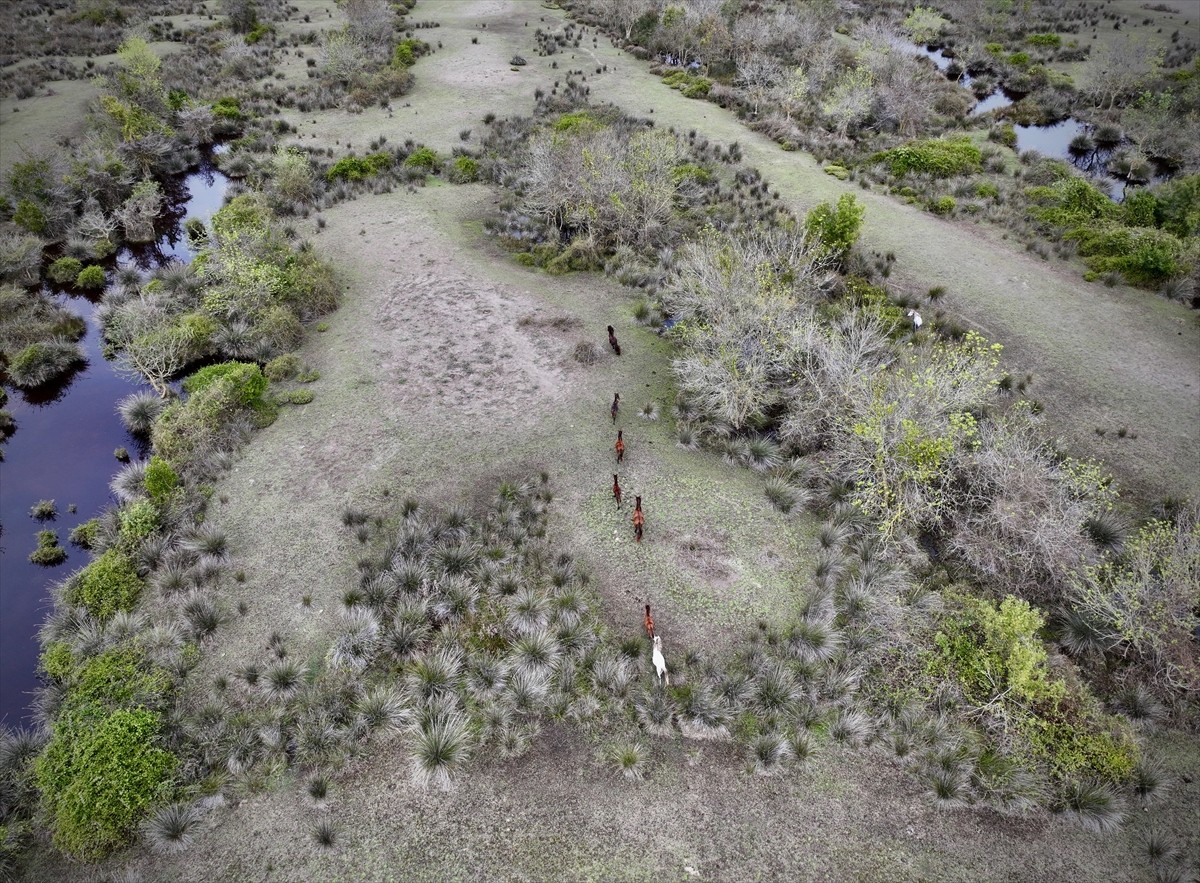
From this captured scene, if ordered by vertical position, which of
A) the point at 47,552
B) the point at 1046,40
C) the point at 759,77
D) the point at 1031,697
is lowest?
the point at 47,552

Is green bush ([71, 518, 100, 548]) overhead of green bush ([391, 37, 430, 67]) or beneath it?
beneath

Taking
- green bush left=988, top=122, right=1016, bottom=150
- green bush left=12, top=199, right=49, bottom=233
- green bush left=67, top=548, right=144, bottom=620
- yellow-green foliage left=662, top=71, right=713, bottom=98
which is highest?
yellow-green foliage left=662, top=71, right=713, bottom=98

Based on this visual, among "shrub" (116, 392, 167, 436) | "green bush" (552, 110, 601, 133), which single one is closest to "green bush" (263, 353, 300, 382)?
"shrub" (116, 392, 167, 436)

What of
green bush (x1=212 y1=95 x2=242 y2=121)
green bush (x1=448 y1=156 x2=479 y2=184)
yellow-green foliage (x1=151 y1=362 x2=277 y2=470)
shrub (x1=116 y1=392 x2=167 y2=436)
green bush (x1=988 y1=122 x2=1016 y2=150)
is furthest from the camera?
green bush (x1=212 y1=95 x2=242 y2=121)

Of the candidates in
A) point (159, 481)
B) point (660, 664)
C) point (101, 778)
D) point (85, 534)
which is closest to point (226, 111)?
point (159, 481)

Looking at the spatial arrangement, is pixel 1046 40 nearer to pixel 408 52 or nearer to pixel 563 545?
pixel 408 52

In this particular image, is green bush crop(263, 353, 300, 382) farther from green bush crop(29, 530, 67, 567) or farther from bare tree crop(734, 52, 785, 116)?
bare tree crop(734, 52, 785, 116)

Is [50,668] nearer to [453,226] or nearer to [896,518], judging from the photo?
[896,518]
